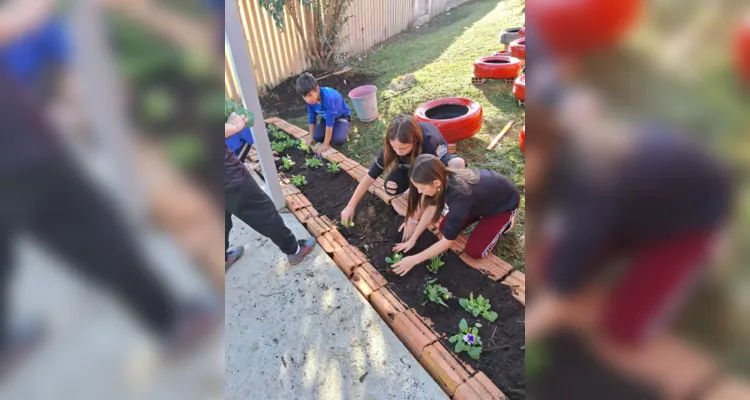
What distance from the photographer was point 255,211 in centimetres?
251

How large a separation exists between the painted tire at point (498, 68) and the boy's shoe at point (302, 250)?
11.7 feet

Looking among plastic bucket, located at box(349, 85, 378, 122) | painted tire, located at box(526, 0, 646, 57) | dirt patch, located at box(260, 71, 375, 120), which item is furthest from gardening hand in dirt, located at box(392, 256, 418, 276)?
dirt patch, located at box(260, 71, 375, 120)

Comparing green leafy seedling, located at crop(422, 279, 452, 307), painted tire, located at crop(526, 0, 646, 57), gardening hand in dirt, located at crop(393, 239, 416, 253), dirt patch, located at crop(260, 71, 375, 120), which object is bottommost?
dirt patch, located at crop(260, 71, 375, 120)

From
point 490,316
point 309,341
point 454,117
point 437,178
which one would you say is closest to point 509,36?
point 454,117

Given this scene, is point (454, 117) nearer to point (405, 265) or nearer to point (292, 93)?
point (405, 265)

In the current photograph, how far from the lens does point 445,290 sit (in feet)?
8.37

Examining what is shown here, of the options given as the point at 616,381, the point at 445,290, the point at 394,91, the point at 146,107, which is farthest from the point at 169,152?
the point at 394,91

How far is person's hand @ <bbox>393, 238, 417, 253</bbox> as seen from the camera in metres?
2.90

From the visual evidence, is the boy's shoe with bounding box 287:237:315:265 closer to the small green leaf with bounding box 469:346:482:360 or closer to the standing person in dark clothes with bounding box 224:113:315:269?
the standing person in dark clothes with bounding box 224:113:315:269

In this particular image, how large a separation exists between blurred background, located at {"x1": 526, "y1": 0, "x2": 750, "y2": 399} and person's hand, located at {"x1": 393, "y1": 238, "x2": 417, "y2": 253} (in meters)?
2.47

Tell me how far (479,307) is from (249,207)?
1.51 meters

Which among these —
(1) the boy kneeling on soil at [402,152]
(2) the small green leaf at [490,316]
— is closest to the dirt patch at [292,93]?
(1) the boy kneeling on soil at [402,152]

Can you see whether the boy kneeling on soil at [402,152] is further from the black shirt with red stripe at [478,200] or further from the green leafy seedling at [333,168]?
the green leafy seedling at [333,168]

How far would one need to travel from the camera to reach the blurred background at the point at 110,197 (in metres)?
0.35
